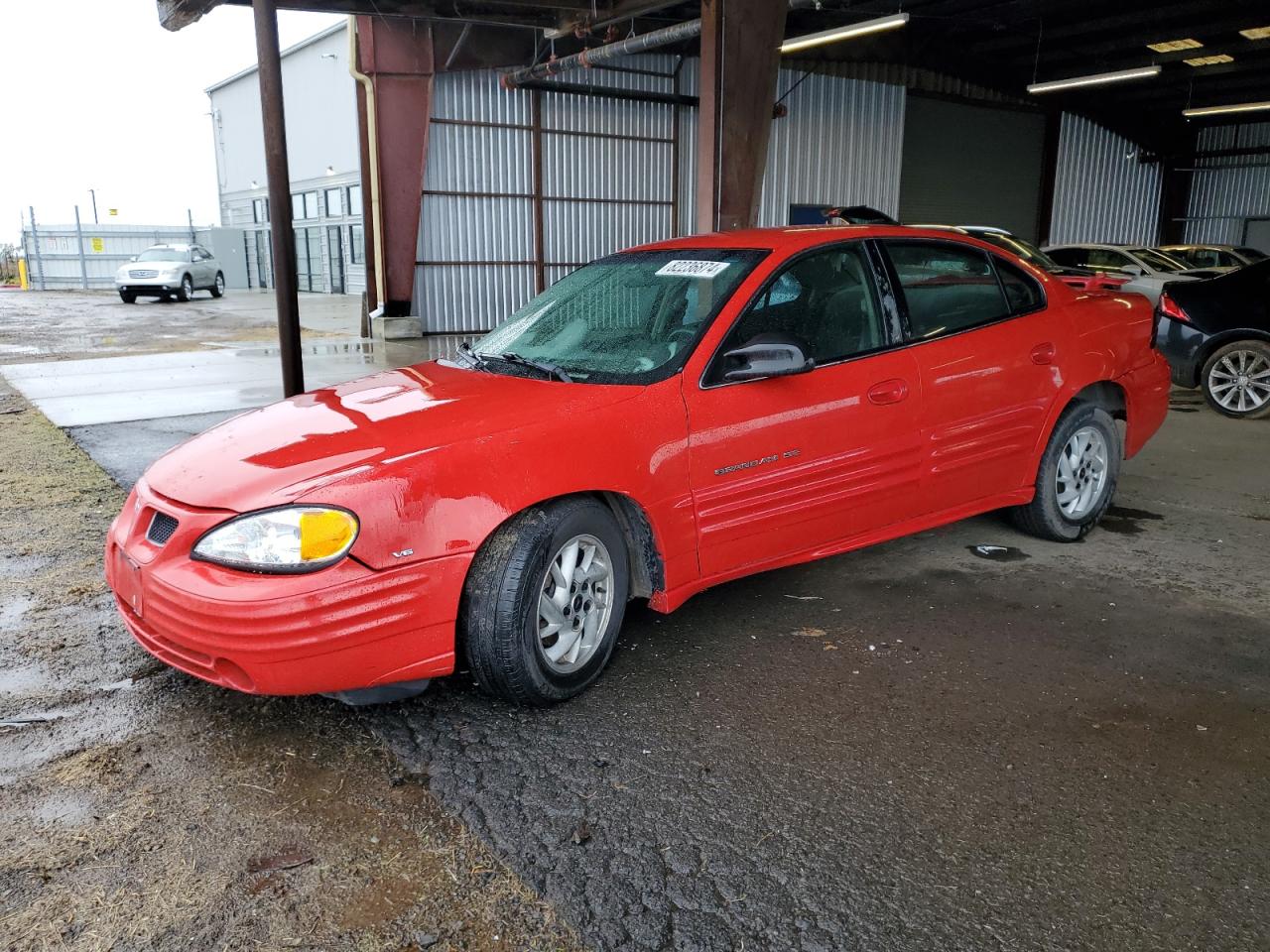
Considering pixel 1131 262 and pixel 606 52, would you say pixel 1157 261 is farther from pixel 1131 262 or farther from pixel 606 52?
pixel 606 52

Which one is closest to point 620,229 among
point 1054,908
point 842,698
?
point 842,698

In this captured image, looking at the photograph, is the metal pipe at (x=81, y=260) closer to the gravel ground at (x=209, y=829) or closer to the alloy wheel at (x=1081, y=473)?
the gravel ground at (x=209, y=829)

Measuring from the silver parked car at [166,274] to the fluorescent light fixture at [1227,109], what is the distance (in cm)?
2486

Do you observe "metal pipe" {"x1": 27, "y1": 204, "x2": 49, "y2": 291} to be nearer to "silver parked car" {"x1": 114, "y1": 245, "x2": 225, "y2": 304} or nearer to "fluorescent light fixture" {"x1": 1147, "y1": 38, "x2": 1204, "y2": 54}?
"silver parked car" {"x1": 114, "y1": 245, "x2": 225, "y2": 304}

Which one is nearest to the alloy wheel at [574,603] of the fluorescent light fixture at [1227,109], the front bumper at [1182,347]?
the front bumper at [1182,347]

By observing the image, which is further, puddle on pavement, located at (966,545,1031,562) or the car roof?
puddle on pavement, located at (966,545,1031,562)

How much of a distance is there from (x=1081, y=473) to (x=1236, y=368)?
521 cm

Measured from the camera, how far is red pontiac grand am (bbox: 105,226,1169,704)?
9.02 feet

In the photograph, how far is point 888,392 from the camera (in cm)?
388

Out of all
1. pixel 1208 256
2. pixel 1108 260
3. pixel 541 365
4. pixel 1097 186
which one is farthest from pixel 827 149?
pixel 541 365

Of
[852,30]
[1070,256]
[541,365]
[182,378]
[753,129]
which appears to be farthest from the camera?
[1070,256]

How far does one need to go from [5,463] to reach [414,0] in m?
9.04

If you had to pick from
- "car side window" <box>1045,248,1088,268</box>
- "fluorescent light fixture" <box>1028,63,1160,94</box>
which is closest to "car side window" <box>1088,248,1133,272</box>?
"car side window" <box>1045,248,1088,268</box>

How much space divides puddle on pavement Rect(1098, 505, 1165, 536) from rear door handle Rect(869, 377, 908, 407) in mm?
1947
